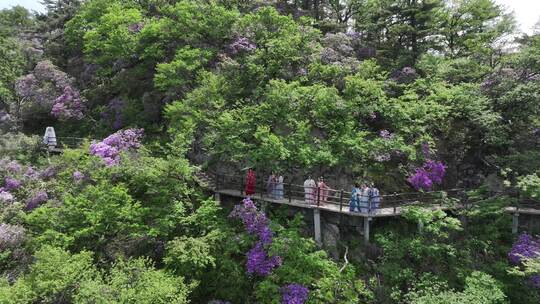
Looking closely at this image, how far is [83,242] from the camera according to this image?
52.8ft

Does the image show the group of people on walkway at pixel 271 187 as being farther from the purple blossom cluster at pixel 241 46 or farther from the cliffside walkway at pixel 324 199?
the purple blossom cluster at pixel 241 46

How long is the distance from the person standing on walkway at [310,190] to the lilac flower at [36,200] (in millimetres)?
12248

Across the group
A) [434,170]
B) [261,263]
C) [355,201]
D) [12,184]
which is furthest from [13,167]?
[434,170]

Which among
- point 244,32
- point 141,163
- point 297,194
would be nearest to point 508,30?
point 244,32

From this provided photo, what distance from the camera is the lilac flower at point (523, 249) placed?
632 inches

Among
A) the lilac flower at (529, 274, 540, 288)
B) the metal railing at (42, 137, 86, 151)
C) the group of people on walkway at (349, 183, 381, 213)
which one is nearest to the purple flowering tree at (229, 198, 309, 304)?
the group of people on walkway at (349, 183, 381, 213)

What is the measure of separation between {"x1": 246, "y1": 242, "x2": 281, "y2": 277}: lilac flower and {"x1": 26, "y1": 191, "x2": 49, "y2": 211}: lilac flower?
10514 mm

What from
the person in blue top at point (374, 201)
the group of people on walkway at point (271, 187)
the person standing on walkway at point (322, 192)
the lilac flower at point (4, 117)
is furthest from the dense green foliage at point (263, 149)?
the person in blue top at point (374, 201)

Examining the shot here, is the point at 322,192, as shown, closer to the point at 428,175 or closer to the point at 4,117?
the point at 428,175

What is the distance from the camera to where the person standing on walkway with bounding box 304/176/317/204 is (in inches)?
699

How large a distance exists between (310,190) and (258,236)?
3339 millimetres

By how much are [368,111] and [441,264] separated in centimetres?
807

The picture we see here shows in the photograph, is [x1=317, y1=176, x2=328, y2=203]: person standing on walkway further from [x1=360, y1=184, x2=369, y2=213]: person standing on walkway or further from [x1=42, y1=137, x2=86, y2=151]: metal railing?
[x1=42, y1=137, x2=86, y2=151]: metal railing

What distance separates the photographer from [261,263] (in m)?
15.5
